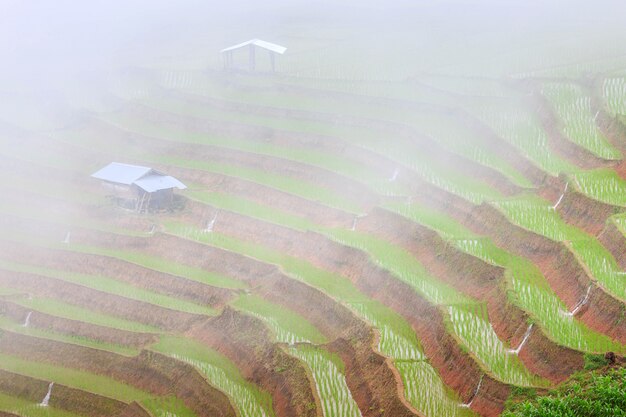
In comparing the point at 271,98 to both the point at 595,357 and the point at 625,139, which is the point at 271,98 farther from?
the point at 595,357

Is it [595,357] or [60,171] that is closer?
[595,357]

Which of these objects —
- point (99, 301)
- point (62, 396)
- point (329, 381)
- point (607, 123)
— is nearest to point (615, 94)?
point (607, 123)

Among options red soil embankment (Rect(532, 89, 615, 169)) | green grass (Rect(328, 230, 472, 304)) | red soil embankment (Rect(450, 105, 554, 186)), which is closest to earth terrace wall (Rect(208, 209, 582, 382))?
green grass (Rect(328, 230, 472, 304))

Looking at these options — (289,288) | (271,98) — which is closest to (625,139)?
(289,288)

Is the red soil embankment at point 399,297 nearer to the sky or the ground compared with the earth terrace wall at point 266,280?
nearer to the sky

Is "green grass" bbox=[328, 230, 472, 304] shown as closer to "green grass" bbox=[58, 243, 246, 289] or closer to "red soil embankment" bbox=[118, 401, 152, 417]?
"green grass" bbox=[58, 243, 246, 289]

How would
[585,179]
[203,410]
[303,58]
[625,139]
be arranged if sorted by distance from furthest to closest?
[303,58] < [625,139] < [585,179] < [203,410]

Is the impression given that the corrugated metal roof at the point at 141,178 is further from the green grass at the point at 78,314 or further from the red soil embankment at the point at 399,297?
the green grass at the point at 78,314

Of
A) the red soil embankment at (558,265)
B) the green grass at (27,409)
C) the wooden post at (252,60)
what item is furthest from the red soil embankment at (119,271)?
the wooden post at (252,60)
